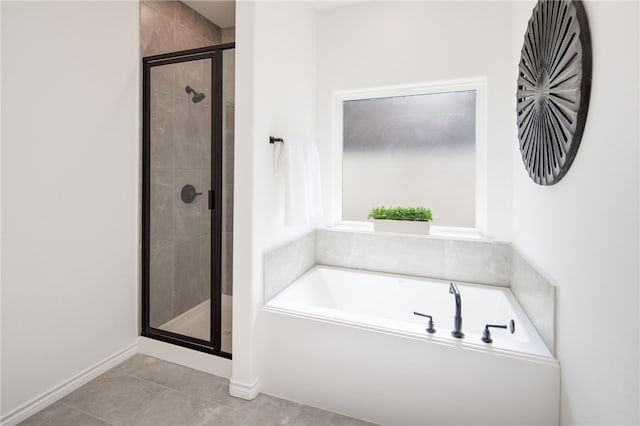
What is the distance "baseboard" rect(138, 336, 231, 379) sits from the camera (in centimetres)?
206

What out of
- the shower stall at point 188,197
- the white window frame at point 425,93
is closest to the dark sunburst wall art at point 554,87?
the white window frame at point 425,93

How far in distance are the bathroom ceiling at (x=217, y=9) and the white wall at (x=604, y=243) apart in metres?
2.60

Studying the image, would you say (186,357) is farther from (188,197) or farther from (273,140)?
(273,140)

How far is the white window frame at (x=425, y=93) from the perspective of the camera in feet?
7.86

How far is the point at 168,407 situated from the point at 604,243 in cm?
215

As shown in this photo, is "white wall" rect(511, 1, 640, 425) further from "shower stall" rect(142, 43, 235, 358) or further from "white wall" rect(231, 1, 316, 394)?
"shower stall" rect(142, 43, 235, 358)

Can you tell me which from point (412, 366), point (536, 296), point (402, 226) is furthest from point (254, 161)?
point (536, 296)

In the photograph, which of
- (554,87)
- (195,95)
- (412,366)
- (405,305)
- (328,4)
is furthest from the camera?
(328,4)

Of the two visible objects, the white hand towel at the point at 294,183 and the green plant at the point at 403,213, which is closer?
the white hand towel at the point at 294,183

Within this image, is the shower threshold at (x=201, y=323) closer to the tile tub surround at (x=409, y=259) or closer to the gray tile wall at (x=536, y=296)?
the tile tub surround at (x=409, y=259)

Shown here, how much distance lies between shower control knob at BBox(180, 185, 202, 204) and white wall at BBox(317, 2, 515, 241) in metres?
1.07

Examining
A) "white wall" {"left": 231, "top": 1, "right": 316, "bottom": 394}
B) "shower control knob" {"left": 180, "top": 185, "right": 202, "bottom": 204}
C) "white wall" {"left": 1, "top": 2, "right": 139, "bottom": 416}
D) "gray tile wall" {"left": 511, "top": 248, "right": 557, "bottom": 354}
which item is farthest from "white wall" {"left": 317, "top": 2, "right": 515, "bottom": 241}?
"white wall" {"left": 1, "top": 2, "right": 139, "bottom": 416}

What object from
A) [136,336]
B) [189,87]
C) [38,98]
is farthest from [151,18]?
[136,336]

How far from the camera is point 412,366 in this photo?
5.26 feet
